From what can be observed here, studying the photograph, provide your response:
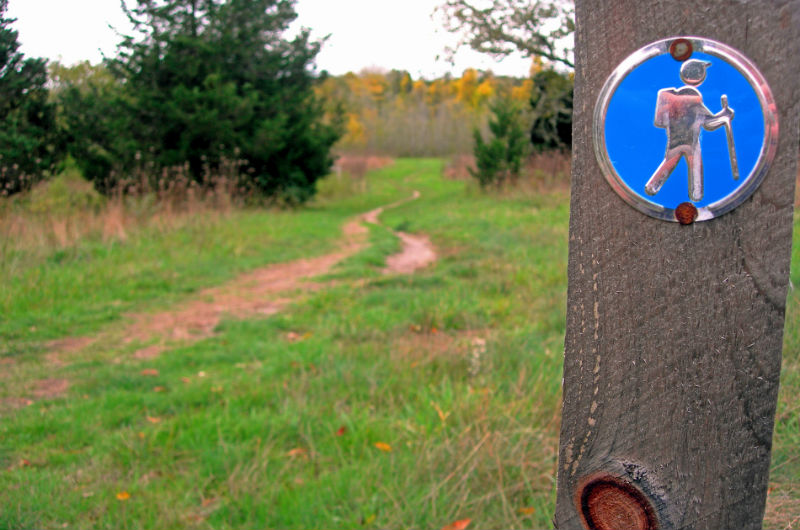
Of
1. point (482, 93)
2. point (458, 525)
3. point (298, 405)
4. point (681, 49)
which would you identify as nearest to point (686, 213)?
point (681, 49)

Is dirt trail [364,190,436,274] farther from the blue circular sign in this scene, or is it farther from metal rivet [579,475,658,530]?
the blue circular sign

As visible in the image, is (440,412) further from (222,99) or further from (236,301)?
(222,99)

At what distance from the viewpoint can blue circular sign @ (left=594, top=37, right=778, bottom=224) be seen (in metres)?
0.98

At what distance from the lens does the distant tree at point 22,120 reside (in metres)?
3.58

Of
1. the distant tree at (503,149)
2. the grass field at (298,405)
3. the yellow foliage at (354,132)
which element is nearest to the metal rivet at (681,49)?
the grass field at (298,405)

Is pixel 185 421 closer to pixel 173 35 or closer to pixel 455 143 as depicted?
pixel 173 35

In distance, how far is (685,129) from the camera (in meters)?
1.01

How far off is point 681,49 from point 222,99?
1564 centimetres

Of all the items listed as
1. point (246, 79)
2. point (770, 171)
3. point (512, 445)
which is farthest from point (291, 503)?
point (246, 79)

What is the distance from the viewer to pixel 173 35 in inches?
581

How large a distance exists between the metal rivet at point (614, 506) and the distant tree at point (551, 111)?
1758 cm

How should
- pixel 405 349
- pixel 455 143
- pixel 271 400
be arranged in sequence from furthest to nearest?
pixel 455 143 → pixel 405 349 → pixel 271 400

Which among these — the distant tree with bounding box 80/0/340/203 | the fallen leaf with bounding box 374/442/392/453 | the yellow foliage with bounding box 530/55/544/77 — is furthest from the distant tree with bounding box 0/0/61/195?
the yellow foliage with bounding box 530/55/544/77

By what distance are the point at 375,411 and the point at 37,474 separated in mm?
1758
